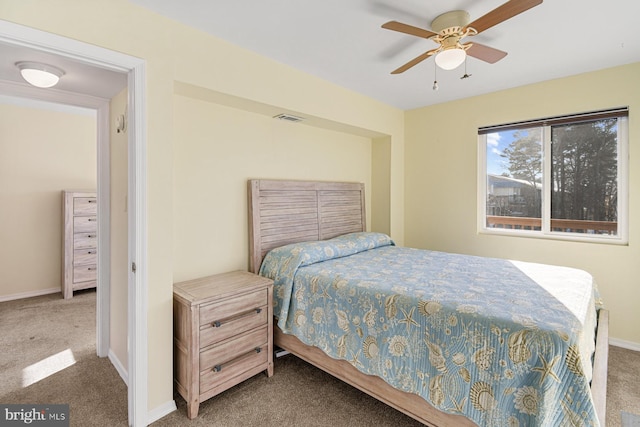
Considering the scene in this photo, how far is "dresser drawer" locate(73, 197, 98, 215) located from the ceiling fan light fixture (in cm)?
453

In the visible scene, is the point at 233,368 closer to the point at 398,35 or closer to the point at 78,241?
the point at 398,35

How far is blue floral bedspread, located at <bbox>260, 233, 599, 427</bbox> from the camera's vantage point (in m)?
1.27

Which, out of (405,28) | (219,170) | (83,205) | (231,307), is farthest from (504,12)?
(83,205)

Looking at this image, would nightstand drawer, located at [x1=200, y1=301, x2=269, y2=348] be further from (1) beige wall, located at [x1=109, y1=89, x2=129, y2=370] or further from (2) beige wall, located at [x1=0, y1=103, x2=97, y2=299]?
(2) beige wall, located at [x1=0, y1=103, x2=97, y2=299]

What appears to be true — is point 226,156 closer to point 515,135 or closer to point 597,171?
point 515,135

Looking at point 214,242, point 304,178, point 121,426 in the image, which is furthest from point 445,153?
point 121,426

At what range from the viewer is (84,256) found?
4086 mm

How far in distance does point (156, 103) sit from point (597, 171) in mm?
3811

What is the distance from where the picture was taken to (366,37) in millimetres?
2201

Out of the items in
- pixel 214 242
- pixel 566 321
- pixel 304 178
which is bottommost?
pixel 566 321

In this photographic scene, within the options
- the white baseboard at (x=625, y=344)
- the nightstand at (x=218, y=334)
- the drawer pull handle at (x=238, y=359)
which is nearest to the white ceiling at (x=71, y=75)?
the nightstand at (x=218, y=334)

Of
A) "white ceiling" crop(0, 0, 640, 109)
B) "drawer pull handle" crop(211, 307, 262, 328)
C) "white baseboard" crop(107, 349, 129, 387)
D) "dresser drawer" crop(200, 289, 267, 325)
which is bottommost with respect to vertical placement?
"white baseboard" crop(107, 349, 129, 387)

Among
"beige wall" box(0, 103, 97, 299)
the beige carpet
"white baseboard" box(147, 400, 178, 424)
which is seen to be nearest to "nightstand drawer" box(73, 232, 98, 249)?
"beige wall" box(0, 103, 97, 299)

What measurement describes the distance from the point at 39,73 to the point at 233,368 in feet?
7.48
